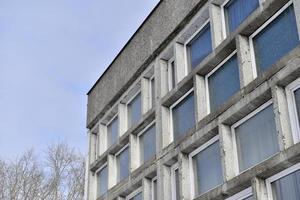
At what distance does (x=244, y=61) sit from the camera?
8.30 meters

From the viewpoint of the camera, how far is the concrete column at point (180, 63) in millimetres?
10312

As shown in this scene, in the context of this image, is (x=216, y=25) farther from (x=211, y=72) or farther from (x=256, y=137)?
(x=256, y=137)

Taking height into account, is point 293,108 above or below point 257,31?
below

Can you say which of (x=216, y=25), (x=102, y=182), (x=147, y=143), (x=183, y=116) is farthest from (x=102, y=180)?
(x=216, y=25)

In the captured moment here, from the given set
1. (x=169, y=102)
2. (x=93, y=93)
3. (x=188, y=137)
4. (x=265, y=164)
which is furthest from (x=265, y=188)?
(x=93, y=93)

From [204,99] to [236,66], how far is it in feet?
3.05

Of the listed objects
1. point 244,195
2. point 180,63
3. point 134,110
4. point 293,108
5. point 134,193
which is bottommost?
point 244,195

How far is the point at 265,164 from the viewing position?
285 inches

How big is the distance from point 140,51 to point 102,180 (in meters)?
3.62

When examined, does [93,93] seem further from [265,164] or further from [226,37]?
[265,164]

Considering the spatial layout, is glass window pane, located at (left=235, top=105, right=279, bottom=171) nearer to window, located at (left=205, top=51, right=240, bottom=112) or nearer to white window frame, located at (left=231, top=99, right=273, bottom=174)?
white window frame, located at (left=231, top=99, right=273, bottom=174)

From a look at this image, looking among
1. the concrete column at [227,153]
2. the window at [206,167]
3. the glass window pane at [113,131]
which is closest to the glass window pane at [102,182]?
the glass window pane at [113,131]

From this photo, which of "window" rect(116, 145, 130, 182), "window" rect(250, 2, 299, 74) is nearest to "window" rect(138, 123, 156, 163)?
"window" rect(116, 145, 130, 182)

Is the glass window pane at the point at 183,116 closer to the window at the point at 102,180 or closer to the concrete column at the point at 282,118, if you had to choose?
the concrete column at the point at 282,118
